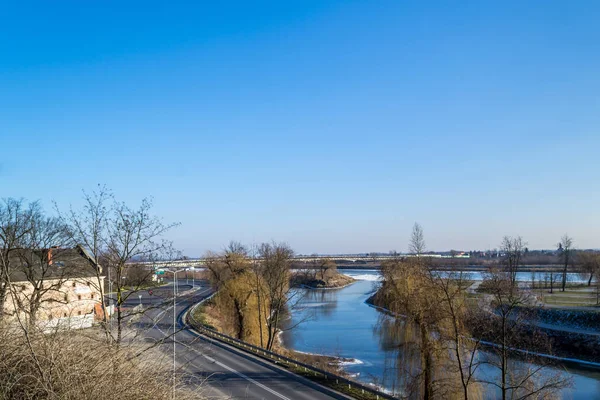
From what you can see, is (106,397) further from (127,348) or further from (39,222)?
(39,222)

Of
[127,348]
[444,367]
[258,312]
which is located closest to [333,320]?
[258,312]

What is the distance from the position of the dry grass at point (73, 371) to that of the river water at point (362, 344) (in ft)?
61.8

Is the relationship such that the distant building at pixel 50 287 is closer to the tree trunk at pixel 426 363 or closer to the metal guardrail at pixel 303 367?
the metal guardrail at pixel 303 367

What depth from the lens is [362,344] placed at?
40.4 metres

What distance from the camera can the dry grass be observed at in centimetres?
701

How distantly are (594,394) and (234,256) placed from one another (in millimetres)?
32390

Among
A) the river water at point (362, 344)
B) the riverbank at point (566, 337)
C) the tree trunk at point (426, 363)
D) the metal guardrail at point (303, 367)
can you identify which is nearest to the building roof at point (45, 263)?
the metal guardrail at point (303, 367)

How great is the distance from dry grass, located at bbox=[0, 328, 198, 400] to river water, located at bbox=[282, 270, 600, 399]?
18.8 m

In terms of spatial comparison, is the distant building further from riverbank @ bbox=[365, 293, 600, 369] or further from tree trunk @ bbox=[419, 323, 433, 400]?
riverbank @ bbox=[365, 293, 600, 369]

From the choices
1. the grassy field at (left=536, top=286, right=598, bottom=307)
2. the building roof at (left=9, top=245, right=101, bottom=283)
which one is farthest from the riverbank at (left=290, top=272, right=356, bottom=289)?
the building roof at (left=9, top=245, right=101, bottom=283)

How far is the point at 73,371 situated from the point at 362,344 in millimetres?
35470

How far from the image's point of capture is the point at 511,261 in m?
21.8

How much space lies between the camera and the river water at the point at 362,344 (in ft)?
94.6

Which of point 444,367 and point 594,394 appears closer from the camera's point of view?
point 444,367
